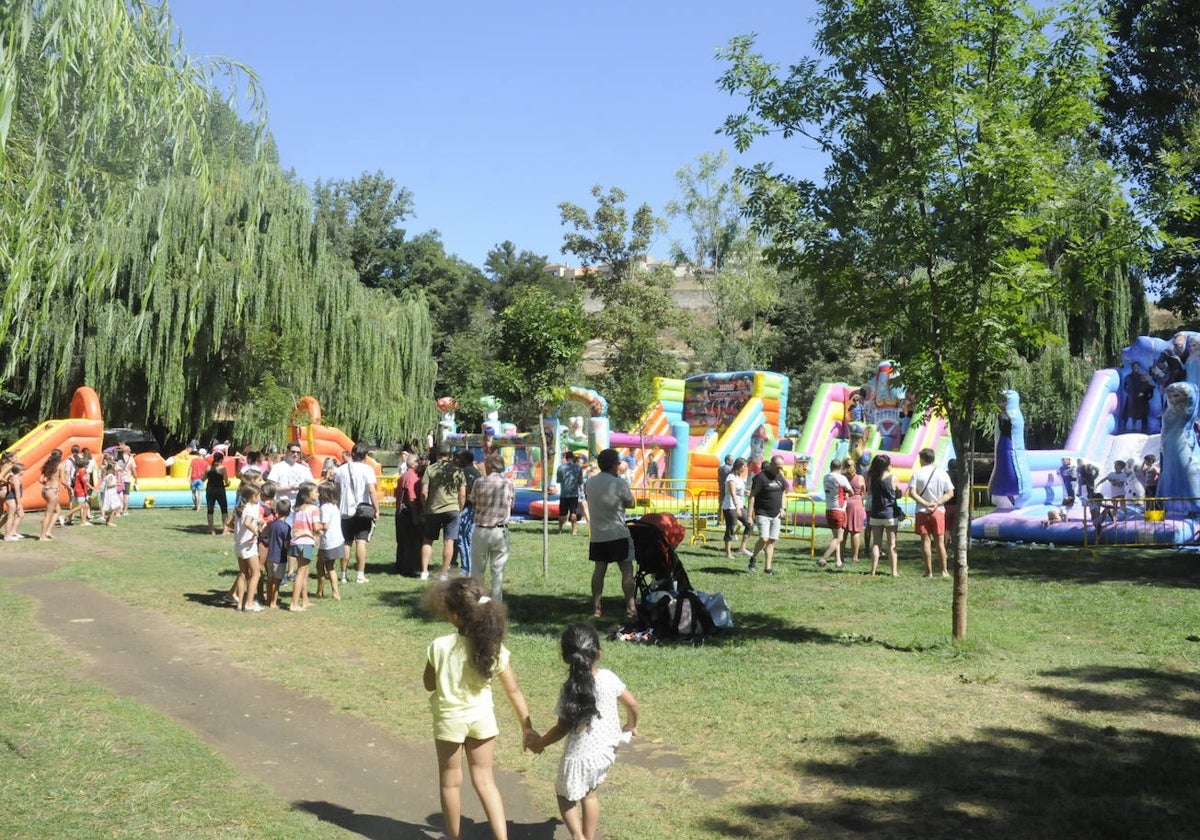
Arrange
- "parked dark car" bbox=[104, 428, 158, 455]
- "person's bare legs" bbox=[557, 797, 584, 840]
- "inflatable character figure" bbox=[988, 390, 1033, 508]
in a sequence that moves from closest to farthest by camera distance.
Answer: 1. "person's bare legs" bbox=[557, 797, 584, 840]
2. "inflatable character figure" bbox=[988, 390, 1033, 508]
3. "parked dark car" bbox=[104, 428, 158, 455]

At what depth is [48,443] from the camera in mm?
22281

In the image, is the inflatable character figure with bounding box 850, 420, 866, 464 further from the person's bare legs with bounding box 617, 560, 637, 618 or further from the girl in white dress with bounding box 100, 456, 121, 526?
the girl in white dress with bounding box 100, 456, 121, 526

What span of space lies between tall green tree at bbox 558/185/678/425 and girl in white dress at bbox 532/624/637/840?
1395 inches

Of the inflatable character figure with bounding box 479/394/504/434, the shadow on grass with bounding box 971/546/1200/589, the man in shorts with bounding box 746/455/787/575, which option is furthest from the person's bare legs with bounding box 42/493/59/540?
the shadow on grass with bounding box 971/546/1200/589

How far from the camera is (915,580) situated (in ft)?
45.6

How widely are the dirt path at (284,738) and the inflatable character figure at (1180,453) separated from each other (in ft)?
46.4

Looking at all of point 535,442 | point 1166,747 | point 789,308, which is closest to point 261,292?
point 535,442

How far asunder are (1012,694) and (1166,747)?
135 centimetres

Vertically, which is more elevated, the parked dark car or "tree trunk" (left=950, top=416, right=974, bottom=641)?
the parked dark car

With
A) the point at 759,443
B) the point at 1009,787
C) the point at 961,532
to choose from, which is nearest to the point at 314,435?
the point at 759,443

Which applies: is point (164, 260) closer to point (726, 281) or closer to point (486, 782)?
point (486, 782)

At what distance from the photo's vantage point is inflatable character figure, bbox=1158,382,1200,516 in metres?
16.8

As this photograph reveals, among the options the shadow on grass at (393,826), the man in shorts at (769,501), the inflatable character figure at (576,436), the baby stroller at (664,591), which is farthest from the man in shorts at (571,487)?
the shadow on grass at (393,826)

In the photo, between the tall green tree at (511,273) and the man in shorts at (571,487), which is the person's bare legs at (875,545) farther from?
the tall green tree at (511,273)
